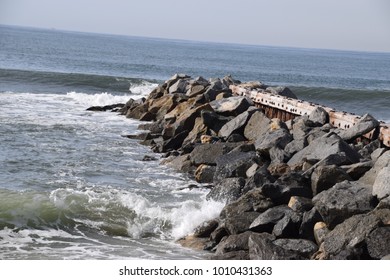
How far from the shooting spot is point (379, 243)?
805cm

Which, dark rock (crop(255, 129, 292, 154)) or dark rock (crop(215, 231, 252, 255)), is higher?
dark rock (crop(255, 129, 292, 154))

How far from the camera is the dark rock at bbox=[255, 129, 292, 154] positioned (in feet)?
43.8

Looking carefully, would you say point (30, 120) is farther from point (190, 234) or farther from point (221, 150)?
point (190, 234)

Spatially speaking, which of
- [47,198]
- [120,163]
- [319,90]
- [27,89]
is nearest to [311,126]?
[120,163]

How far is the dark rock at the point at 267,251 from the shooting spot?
822 cm

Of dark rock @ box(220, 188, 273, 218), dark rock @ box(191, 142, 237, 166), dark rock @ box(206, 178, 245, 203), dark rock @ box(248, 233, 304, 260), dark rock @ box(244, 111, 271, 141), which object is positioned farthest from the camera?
dark rock @ box(244, 111, 271, 141)

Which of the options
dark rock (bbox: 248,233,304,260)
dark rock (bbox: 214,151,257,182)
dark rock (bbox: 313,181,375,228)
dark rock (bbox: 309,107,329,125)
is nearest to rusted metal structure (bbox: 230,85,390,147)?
dark rock (bbox: 309,107,329,125)

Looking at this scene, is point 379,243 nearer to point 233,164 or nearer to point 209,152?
point 233,164

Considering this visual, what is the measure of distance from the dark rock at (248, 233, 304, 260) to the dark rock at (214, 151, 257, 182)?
3.95m

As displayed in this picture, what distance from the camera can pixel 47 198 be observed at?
11547 mm

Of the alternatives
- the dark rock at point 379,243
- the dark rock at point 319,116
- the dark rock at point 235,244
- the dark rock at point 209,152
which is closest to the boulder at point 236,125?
the dark rock at point 209,152

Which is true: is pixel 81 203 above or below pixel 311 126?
below

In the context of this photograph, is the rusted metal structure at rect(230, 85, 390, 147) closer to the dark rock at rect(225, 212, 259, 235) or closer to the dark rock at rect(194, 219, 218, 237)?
the dark rock at rect(225, 212, 259, 235)

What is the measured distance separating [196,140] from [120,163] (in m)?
2.05
